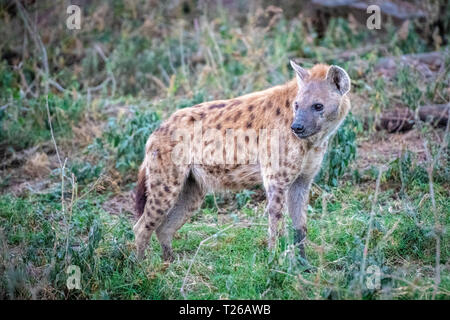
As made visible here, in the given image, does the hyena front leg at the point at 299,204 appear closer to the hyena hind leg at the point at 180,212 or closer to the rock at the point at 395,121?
the hyena hind leg at the point at 180,212

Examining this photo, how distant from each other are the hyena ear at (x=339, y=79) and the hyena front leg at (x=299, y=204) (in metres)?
0.64

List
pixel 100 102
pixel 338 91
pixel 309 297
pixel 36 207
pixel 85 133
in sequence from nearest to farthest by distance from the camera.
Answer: pixel 309 297 → pixel 338 91 → pixel 36 207 → pixel 85 133 → pixel 100 102

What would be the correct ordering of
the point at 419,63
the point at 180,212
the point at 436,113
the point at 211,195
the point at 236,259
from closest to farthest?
the point at 236,259 → the point at 180,212 → the point at 211,195 → the point at 436,113 → the point at 419,63

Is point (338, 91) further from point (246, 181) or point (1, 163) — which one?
point (1, 163)

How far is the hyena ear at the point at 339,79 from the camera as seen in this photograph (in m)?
3.87

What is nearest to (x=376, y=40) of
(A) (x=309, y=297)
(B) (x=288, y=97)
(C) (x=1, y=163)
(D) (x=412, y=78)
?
(D) (x=412, y=78)

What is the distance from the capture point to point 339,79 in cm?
392

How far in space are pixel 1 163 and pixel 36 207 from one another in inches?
52.1

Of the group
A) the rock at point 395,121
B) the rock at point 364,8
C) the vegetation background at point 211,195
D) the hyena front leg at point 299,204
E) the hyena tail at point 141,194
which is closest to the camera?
the vegetation background at point 211,195

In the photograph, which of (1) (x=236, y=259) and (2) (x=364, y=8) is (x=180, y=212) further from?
(2) (x=364, y=8)

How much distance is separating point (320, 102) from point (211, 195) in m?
1.78

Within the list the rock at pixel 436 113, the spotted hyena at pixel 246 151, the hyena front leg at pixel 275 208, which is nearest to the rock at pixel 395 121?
the rock at pixel 436 113

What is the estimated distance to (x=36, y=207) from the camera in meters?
5.07

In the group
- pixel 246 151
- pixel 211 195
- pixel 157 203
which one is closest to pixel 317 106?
pixel 246 151
